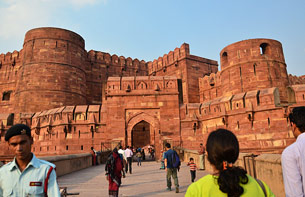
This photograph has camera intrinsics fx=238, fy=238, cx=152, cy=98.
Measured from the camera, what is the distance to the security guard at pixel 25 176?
163 cm

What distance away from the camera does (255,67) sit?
1842cm

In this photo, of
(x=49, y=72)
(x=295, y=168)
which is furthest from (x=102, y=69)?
(x=295, y=168)

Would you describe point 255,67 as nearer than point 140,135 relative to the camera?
Yes

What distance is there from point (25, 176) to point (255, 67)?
1919 cm

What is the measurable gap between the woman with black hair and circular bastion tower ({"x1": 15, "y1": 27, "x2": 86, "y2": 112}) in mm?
22273

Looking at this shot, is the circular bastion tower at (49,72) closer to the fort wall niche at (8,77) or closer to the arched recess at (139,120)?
the fort wall niche at (8,77)

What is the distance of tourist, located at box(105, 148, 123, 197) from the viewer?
471 cm

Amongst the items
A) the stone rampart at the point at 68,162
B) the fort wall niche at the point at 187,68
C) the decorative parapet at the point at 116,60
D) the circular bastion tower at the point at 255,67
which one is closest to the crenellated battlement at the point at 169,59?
the fort wall niche at the point at 187,68

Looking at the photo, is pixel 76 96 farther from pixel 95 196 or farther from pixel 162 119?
pixel 95 196

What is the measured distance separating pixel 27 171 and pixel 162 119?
48.8 feet

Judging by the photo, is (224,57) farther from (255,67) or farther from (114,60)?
(114,60)

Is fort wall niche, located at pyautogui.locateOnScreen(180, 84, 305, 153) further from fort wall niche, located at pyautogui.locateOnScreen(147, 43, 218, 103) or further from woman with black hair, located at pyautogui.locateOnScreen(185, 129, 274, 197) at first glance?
woman with black hair, located at pyautogui.locateOnScreen(185, 129, 274, 197)

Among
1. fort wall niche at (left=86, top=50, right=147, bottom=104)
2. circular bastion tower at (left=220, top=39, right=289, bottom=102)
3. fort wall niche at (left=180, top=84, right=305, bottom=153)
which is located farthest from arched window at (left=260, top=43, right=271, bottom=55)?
fort wall niche at (left=86, top=50, right=147, bottom=104)

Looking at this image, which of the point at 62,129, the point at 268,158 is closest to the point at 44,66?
the point at 62,129
